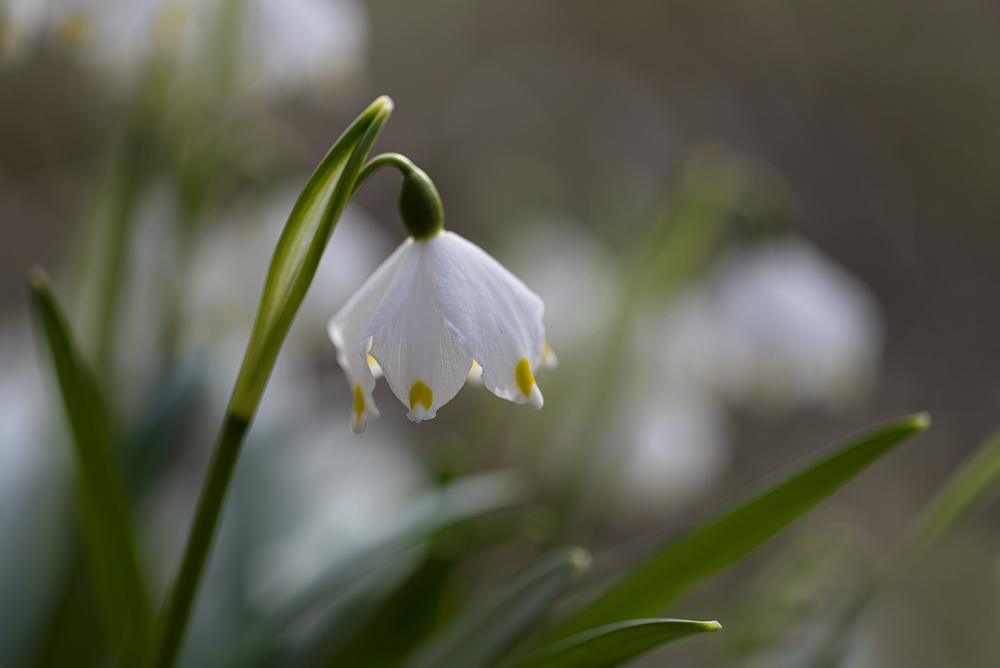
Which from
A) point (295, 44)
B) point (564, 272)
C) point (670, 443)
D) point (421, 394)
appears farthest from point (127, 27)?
point (670, 443)

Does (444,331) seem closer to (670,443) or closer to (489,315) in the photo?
(489,315)

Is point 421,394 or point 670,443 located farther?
point 670,443

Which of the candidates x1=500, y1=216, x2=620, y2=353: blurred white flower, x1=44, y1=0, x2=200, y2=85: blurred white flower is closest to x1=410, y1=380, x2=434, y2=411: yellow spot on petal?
x1=44, y1=0, x2=200, y2=85: blurred white flower

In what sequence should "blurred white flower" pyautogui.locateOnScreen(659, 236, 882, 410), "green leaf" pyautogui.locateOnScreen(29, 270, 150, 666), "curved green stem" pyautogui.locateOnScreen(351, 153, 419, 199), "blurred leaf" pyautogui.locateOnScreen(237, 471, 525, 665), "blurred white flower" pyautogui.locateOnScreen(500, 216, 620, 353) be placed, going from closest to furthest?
"curved green stem" pyautogui.locateOnScreen(351, 153, 419, 199) < "green leaf" pyautogui.locateOnScreen(29, 270, 150, 666) < "blurred leaf" pyautogui.locateOnScreen(237, 471, 525, 665) < "blurred white flower" pyautogui.locateOnScreen(659, 236, 882, 410) < "blurred white flower" pyautogui.locateOnScreen(500, 216, 620, 353)

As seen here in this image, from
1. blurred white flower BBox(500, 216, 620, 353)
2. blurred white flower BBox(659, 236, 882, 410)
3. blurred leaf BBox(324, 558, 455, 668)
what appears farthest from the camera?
blurred white flower BBox(500, 216, 620, 353)

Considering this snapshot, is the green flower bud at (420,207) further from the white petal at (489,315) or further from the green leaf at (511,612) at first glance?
the green leaf at (511,612)

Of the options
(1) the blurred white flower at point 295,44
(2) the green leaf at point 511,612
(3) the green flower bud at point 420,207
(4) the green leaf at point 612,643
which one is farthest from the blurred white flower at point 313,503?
(1) the blurred white flower at point 295,44

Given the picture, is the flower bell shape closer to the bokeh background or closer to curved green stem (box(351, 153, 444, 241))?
curved green stem (box(351, 153, 444, 241))
